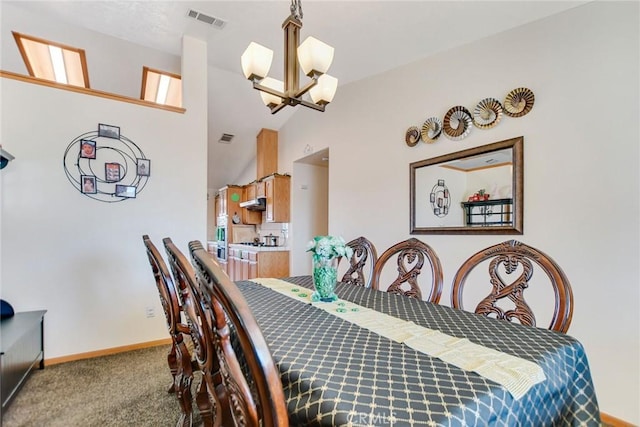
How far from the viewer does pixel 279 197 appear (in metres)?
5.38

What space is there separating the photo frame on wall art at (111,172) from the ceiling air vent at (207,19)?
1.58 metres

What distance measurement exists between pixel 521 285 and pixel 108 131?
3.38 m

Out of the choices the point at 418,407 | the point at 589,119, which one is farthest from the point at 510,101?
the point at 418,407

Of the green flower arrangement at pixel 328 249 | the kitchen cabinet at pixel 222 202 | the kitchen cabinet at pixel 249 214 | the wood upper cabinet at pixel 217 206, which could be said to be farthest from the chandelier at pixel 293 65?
the wood upper cabinet at pixel 217 206

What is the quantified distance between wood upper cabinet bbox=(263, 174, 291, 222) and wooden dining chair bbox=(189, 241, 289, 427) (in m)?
4.73

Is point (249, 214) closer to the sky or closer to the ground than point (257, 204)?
closer to the ground

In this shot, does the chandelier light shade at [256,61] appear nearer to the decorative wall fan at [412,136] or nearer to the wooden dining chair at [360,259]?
the wooden dining chair at [360,259]

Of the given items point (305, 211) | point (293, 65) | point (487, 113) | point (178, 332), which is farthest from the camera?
point (305, 211)

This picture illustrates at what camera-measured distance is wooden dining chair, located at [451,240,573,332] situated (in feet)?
3.97

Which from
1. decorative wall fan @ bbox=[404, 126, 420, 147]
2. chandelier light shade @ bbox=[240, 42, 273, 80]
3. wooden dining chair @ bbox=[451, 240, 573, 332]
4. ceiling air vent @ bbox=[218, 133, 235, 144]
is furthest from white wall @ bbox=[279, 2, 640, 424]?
ceiling air vent @ bbox=[218, 133, 235, 144]

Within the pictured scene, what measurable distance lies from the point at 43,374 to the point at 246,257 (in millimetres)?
3348

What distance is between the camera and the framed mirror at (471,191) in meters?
2.39

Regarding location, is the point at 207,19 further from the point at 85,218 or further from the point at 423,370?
the point at 423,370

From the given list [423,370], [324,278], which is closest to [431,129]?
[324,278]
